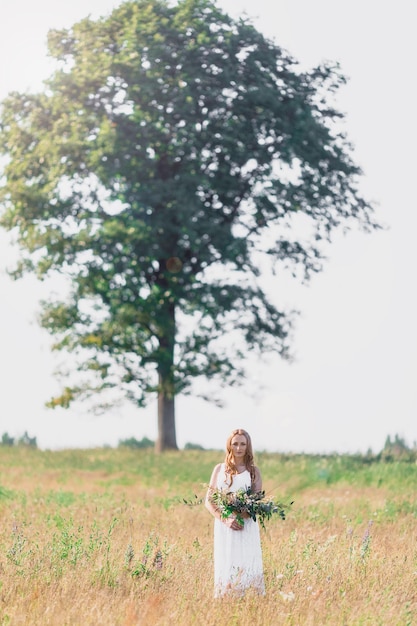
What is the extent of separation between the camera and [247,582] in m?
9.39

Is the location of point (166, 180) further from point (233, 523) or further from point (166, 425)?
point (233, 523)

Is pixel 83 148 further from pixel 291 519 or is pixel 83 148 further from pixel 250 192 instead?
pixel 291 519

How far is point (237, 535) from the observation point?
9.44 m

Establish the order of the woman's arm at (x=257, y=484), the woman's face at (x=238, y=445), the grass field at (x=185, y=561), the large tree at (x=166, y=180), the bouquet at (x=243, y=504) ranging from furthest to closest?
1. the large tree at (x=166, y=180)
2. the woman's arm at (x=257, y=484)
3. the woman's face at (x=238, y=445)
4. the bouquet at (x=243, y=504)
5. the grass field at (x=185, y=561)

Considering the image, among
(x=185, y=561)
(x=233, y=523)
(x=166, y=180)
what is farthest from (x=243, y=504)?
(x=166, y=180)

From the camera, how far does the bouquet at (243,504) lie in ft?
30.3

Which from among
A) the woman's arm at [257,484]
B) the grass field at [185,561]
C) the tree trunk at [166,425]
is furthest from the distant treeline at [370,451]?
the woman's arm at [257,484]

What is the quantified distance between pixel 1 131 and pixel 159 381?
427 inches

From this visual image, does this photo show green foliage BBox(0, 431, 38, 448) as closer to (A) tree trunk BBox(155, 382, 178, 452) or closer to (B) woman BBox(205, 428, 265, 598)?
(A) tree trunk BBox(155, 382, 178, 452)

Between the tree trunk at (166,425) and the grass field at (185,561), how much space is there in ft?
29.2

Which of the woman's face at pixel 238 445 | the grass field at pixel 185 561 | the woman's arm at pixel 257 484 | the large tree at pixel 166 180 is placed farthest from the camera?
the large tree at pixel 166 180

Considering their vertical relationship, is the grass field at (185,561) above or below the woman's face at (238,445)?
below

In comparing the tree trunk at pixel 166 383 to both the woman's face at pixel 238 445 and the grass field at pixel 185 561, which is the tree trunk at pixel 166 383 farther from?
the woman's face at pixel 238 445

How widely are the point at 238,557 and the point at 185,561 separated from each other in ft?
5.47
